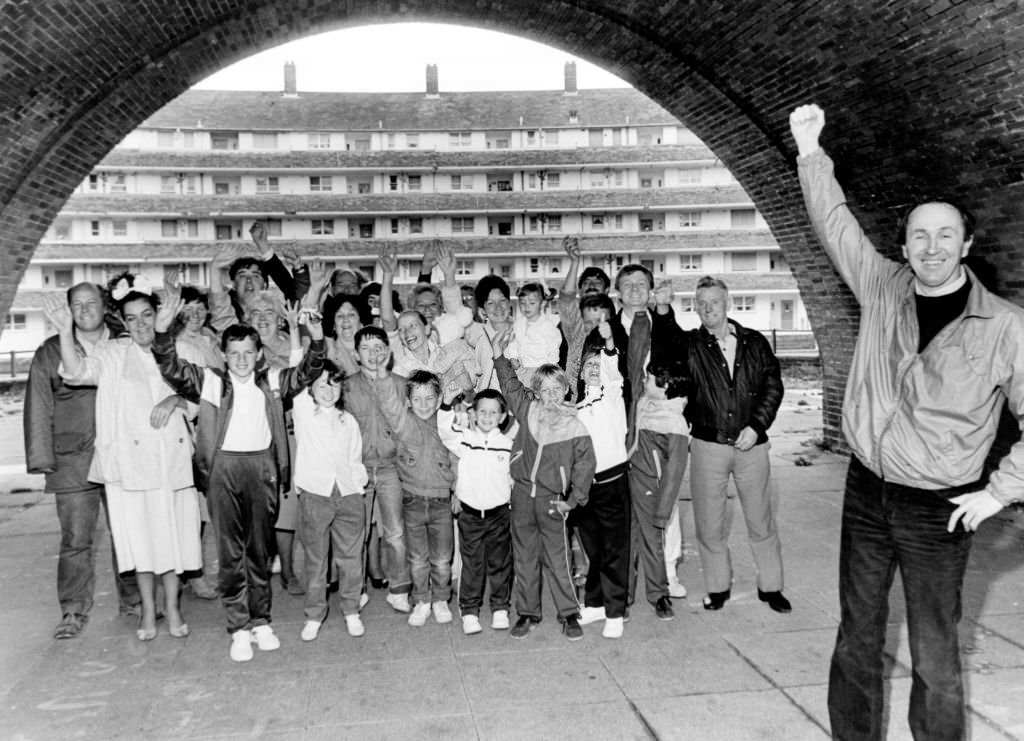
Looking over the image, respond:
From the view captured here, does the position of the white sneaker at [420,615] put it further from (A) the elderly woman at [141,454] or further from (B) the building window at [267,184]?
(B) the building window at [267,184]

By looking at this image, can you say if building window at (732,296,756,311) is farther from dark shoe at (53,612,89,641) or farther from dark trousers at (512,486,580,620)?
dark shoe at (53,612,89,641)

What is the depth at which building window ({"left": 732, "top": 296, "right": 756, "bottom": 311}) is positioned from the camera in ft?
152

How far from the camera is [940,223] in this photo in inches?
103

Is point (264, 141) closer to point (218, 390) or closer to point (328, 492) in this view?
point (218, 390)

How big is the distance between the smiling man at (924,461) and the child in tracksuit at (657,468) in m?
2.03

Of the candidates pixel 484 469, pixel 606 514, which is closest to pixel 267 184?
pixel 484 469

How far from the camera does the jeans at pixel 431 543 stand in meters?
4.72

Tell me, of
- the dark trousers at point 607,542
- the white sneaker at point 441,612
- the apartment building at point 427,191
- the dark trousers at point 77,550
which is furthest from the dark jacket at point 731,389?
the apartment building at point 427,191

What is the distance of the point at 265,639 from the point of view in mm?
4320

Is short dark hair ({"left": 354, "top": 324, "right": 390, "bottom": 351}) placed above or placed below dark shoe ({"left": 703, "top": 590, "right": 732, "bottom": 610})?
above

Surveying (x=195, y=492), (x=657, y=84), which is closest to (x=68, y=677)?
(x=195, y=492)

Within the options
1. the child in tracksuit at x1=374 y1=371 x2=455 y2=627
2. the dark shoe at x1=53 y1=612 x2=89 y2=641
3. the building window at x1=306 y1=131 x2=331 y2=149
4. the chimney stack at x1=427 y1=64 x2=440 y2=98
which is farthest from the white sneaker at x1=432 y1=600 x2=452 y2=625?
the chimney stack at x1=427 y1=64 x2=440 y2=98

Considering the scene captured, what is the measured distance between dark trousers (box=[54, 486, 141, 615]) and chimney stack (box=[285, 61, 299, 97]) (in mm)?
46987

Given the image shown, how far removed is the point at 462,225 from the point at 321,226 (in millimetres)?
8018
